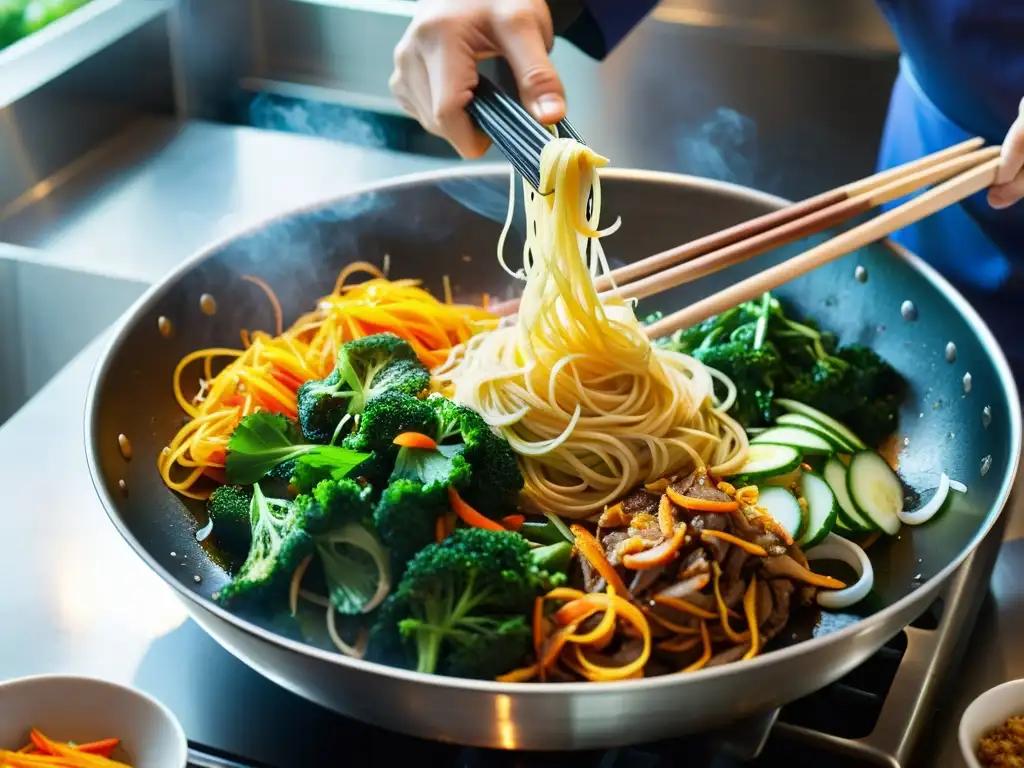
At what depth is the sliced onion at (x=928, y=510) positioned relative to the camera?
6.04 feet

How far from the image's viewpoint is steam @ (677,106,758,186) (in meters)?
3.84

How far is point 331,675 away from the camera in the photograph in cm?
130

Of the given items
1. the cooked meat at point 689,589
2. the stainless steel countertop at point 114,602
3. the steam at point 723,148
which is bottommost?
the steam at point 723,148

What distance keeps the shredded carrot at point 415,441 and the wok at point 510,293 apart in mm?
375

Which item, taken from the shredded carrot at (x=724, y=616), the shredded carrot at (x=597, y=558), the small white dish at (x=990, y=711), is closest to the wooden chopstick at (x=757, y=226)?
the shredded carrot at (x=597, y=558)

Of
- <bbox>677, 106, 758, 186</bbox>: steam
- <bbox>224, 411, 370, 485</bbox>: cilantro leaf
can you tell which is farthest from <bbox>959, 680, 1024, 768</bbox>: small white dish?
<bbox>677, 106, 758, 186</bbox>: steam

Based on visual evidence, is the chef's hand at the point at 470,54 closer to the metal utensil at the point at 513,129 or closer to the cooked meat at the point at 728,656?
the metal utensil at the point at 513,129

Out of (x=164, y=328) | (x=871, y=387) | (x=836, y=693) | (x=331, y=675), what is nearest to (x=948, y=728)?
(x=836, y=693)

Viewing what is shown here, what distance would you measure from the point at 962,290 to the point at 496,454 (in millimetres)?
1492

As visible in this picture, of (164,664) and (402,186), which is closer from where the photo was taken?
(164,664)

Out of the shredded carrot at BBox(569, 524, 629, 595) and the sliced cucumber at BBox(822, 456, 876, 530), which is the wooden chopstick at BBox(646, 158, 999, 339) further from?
the shredded carrot at BBox(569, 524, 629, 595)

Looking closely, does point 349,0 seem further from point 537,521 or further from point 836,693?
point 836,693

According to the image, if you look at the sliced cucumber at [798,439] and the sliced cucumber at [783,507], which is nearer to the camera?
the sliced cucumber at [783,507]

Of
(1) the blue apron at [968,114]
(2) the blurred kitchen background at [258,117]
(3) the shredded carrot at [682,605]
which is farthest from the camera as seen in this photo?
(2) the blurred kitchen background at [258,117]
